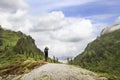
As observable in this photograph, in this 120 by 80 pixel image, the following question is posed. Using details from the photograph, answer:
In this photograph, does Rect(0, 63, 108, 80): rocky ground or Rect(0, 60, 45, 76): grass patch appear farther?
Rect(0, 60, 45, 76): grass patch

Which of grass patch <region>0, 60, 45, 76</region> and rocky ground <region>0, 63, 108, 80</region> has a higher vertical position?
grass patch <region>0, 60, 45, 76</region>

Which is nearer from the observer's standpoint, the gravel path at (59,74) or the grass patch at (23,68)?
the gravel path at (59,74)

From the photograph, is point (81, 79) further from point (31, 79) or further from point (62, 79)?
point (31, 79)

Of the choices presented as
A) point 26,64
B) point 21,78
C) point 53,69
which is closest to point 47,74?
point 53,69

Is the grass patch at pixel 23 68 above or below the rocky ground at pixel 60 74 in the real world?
above

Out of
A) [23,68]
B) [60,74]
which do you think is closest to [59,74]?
[60,74]

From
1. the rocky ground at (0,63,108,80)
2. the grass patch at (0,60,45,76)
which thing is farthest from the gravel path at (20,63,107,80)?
the grass patch at (0,60,45,76)

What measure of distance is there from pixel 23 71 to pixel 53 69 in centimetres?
1467

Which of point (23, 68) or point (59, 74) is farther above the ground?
point (23, 68)

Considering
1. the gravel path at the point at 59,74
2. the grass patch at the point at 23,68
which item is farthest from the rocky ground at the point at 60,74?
the grass patch at the point at 23,68

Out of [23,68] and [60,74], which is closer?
[60,74]

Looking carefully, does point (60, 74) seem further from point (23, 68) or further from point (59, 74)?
point (23, 68)

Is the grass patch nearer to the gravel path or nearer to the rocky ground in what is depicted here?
the rocky ground

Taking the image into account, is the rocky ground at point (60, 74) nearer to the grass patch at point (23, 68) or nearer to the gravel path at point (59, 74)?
the gravel path at point (59, 74)
